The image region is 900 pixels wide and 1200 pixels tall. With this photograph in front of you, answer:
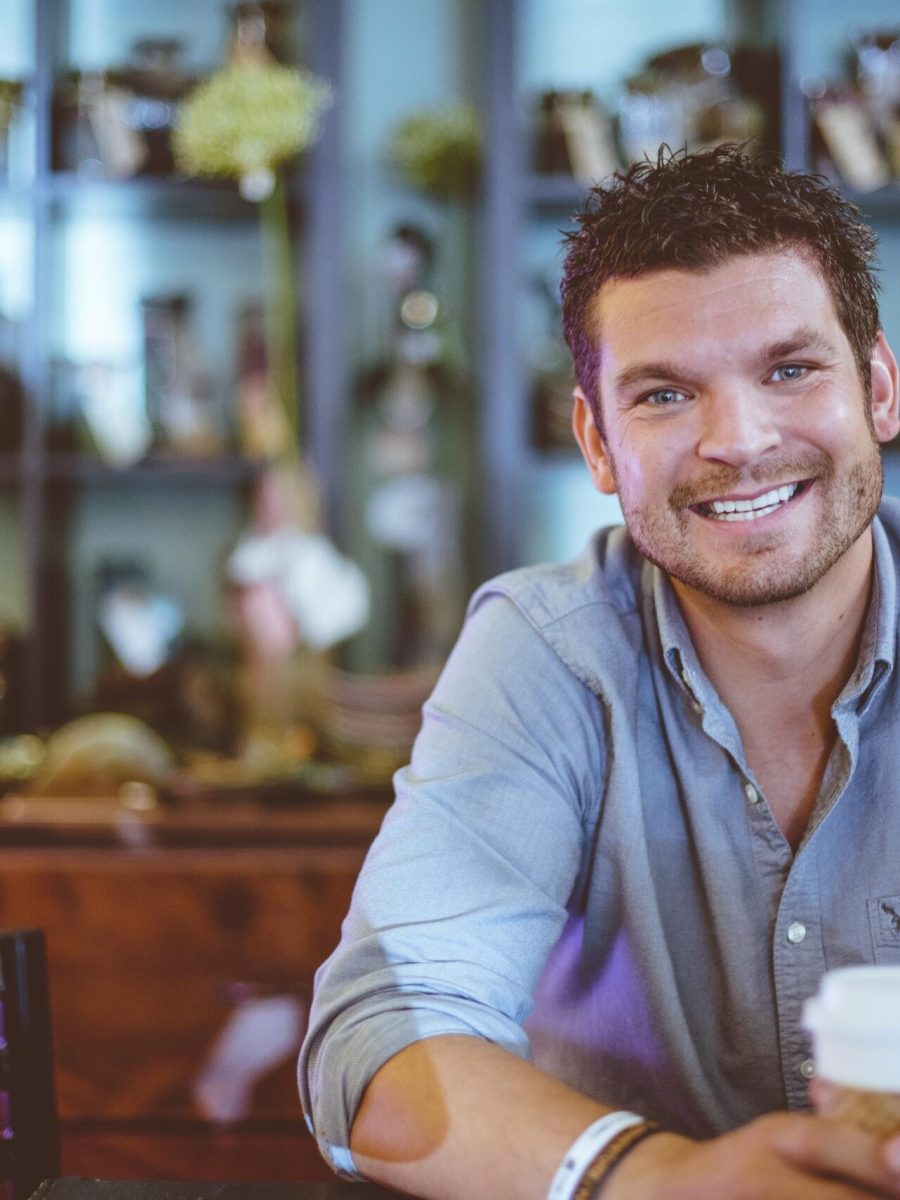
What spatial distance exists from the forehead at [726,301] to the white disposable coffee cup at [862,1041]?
2.03 ft

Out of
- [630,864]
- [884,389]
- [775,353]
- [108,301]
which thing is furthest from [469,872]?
[108,301]

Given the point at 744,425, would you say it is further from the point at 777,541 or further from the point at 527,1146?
the point at 527,1146

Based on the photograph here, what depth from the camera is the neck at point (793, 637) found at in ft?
3.86

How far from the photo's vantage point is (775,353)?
109 centimetres

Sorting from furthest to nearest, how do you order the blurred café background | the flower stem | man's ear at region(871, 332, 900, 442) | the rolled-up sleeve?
the flower stem < the blurred café background < man's ear at region(871, 332, 900, 442) < the rolled-up sleeve

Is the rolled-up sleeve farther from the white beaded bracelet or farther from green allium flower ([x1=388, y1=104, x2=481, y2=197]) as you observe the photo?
green allium flower ([x1=388, y1=104, x2=481, y2=197])

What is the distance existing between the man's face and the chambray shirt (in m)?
0.11

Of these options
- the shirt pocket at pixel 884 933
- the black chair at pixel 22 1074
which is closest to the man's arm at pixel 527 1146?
the black chair at pixel 22 1074

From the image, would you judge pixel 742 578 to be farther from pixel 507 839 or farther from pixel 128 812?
pixel 128 812

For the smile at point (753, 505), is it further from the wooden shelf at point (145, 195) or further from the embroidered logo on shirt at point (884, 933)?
the wooden shelf at point (145, 195)

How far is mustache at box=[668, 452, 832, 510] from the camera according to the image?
1.12 metres

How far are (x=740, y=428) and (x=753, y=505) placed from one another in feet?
0.24

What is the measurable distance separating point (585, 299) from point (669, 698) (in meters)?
0.38

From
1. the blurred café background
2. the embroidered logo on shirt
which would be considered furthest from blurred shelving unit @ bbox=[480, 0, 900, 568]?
the embroidered logo on shirt
